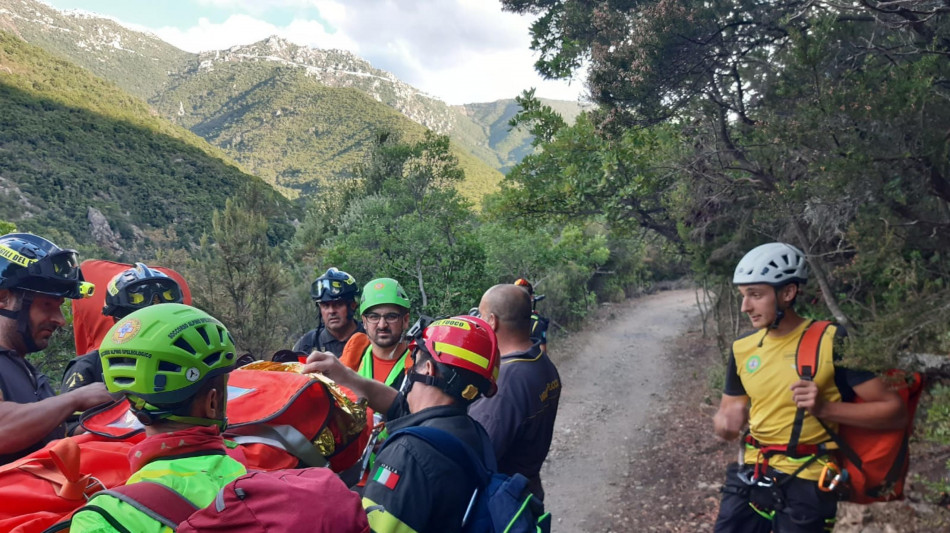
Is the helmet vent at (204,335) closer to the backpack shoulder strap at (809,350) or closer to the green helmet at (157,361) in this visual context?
the green helmet at (157,361)

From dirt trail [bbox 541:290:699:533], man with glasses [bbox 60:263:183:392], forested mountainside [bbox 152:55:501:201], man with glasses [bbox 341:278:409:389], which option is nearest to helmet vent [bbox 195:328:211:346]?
man with glasses [bbox 60:263:183:392]

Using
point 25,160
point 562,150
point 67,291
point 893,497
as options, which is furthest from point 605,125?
point 25,160

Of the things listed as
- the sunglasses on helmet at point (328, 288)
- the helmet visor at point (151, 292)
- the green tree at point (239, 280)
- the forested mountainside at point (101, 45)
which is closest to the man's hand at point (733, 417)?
the sunglasses on helmet at point (328, 288)

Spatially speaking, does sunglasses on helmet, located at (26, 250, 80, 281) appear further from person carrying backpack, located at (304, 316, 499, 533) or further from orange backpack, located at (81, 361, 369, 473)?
person carrying backpack, located at (304, 316, 499, 533)

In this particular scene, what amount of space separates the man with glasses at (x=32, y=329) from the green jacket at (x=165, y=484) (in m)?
1.14

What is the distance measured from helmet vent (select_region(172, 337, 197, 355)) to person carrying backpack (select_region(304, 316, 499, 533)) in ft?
1.93

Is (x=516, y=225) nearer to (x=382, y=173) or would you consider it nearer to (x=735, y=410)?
(x=735, y=410)

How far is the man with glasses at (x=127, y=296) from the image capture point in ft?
9.37

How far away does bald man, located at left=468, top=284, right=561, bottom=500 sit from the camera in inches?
117

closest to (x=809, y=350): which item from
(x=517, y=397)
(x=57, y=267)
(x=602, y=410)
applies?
(x=517, y=397)

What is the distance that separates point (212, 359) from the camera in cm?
183

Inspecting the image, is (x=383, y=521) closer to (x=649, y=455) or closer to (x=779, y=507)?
(x=779, y=507)

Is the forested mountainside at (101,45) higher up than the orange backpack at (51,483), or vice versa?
the forested mountainside at (101,45)

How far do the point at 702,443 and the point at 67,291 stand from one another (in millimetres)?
8523
